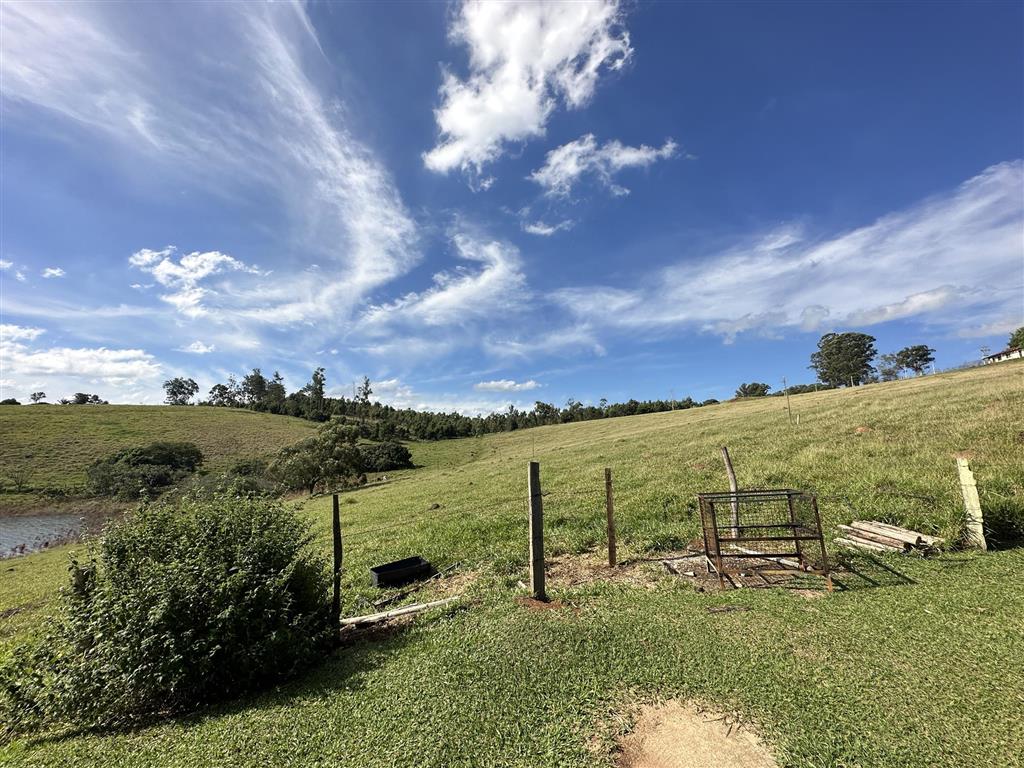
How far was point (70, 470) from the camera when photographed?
44031 millimetres

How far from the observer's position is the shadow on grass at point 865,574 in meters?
6.74

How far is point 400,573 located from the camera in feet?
30.1

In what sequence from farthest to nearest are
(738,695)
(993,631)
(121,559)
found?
(121,559)
(993,631)
(738,695)

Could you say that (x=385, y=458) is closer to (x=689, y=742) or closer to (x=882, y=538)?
(x=882, y=538)

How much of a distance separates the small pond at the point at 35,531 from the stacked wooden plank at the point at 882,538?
40559 millimetres

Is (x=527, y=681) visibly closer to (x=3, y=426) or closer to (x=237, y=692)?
(x=237, y=692)

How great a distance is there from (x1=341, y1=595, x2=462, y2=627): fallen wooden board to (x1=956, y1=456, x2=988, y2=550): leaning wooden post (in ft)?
31.3

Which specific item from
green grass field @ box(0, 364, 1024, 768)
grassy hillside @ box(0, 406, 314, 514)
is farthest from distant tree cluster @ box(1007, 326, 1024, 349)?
grassy hillside @ box(0, 406, 314, 514)

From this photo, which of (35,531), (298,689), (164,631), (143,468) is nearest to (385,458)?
(143,468)

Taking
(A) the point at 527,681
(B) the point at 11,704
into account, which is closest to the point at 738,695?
(A) the point at 527,681

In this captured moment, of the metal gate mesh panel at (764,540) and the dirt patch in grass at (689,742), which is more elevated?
the metal gate mesh panel at (764,540)

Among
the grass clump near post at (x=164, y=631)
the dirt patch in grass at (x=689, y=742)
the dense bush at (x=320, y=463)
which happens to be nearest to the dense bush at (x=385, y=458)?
the dense bush at (x=320, y=463)

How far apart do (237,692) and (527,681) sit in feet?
11.9

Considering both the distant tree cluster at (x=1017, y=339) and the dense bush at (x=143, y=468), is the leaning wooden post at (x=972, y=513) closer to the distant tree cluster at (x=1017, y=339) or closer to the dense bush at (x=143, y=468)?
the dense bush at (x=143, y=468)
